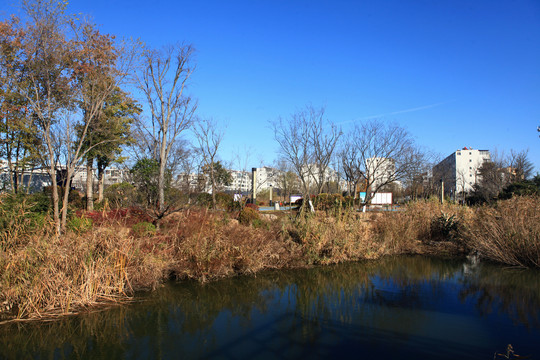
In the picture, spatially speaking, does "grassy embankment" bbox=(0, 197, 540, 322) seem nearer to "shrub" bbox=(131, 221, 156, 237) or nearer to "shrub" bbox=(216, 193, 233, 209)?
"shrub" bbox=(131, 221, 156, 237)

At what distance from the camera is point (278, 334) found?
18.8 ft

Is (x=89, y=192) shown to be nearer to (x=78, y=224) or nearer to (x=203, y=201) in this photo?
(x=203, y=201)

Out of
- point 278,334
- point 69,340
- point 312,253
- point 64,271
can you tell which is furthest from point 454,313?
point 64,271

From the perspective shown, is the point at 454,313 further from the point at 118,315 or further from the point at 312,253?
the point at 118,315

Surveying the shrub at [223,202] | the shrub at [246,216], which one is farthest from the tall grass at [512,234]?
the shrub at [223,202]

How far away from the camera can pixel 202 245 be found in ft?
28.3

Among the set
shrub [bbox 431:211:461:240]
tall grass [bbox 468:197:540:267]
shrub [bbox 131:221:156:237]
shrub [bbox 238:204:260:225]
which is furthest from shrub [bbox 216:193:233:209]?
tall grass [bbox 468:197:540:267]

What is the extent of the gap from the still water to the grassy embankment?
0.48 metres

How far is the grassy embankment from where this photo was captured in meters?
6.41

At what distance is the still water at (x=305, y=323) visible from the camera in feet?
16.9

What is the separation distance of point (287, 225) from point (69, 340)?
699 cm

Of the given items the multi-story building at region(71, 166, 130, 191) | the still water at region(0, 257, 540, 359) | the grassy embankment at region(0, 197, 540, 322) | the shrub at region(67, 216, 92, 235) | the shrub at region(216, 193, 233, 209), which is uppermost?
the multi-story building at region(71, 166, 130, 191)

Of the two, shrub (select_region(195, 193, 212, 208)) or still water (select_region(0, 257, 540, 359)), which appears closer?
still water (select_region(0, 257, 540, 359))

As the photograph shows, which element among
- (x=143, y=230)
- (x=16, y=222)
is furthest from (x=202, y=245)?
(x=16, y=222)
